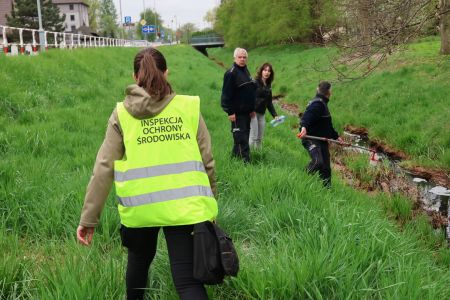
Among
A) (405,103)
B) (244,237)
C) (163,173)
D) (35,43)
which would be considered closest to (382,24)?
(405,103)

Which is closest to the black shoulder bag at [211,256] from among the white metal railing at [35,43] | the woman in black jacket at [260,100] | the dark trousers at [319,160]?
the dark trousers at [319,160]

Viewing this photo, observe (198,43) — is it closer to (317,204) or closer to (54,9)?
(54,9)

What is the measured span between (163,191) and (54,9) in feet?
238

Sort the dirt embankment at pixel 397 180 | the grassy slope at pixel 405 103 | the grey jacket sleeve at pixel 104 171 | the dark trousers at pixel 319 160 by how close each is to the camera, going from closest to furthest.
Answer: the grey jacket sleeve at pixel 104 171 < the dark trousers at pixel 319 160 < the dirt embankment at pixel 397 180 < the grassy slope at pixel 405 103

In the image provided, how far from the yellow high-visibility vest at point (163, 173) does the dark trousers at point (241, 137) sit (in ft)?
13.8

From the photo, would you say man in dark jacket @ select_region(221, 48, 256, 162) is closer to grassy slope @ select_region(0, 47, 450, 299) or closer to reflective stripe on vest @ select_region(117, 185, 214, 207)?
grassy slope @ select_region(0, 47, 450, 299)

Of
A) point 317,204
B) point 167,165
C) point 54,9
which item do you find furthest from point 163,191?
point 54,9

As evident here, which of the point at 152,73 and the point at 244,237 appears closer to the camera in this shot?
the point at 152,73

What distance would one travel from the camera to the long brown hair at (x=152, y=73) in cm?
250

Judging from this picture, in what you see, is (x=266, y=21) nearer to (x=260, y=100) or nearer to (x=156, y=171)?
(x=260, y=100)

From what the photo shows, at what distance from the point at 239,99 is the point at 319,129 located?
4.10 feet

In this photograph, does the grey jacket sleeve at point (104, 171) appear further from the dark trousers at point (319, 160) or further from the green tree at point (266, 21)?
the green tree at point (266, 21)

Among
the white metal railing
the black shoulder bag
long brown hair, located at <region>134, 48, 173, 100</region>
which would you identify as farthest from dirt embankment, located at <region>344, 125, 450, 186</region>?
long brown hair, located at <region>134, 48, 173, 100</region>

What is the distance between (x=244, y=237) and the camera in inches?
160
